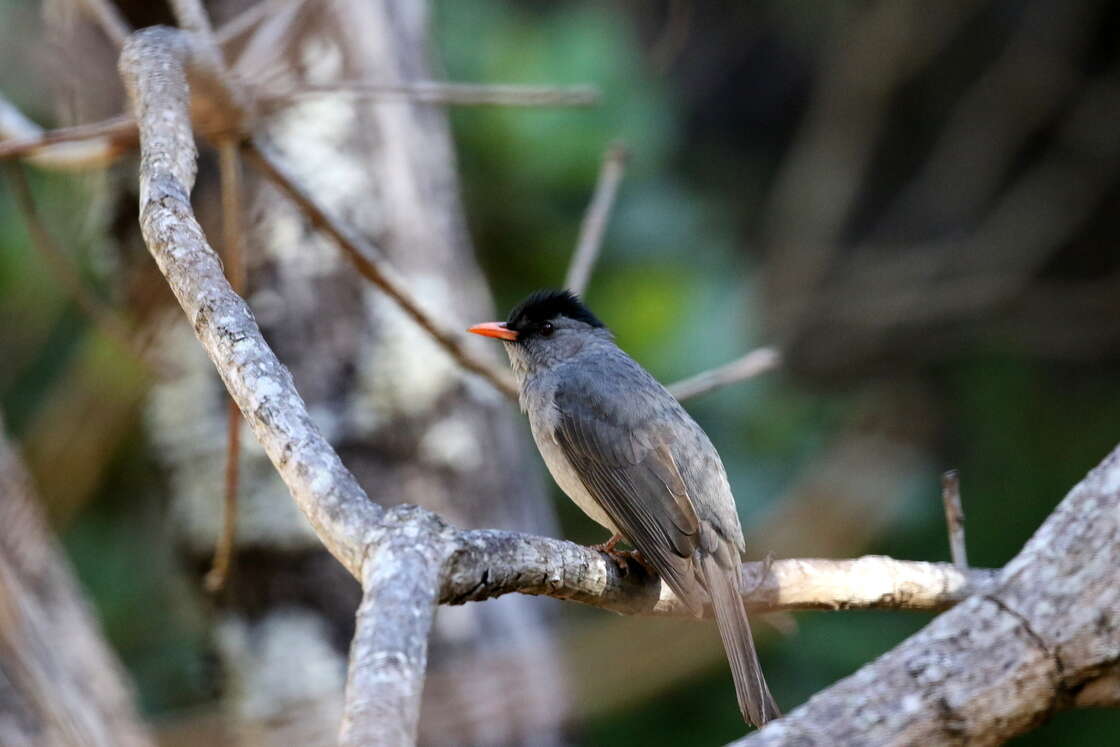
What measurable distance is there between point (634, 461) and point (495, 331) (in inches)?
29.8

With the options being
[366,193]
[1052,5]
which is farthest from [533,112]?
[1052,5]

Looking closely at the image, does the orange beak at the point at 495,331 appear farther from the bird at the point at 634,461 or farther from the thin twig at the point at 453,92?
the thin twig at the point at 453,92

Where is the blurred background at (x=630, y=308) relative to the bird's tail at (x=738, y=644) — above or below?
above

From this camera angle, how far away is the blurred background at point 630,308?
4.32m

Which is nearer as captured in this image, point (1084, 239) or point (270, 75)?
point (270, 75)

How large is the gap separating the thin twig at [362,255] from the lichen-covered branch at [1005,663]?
193 centimetres

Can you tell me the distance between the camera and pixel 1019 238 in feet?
25.2

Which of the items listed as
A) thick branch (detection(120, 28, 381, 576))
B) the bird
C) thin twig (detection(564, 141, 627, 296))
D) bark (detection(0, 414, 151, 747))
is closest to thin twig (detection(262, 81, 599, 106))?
thin twig (detection(564, 141, 627, 296))

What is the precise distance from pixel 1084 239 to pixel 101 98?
19.6 feet

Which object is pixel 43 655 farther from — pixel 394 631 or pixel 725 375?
pixel 725 375

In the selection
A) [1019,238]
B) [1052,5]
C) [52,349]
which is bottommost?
[52,349]

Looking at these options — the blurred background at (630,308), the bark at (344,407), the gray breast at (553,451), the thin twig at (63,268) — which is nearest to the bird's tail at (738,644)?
the gray breast at (553,451)

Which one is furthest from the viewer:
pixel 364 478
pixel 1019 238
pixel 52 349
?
pixel 1019 238

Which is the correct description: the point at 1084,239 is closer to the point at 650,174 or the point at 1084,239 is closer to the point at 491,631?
the point at 650,174
